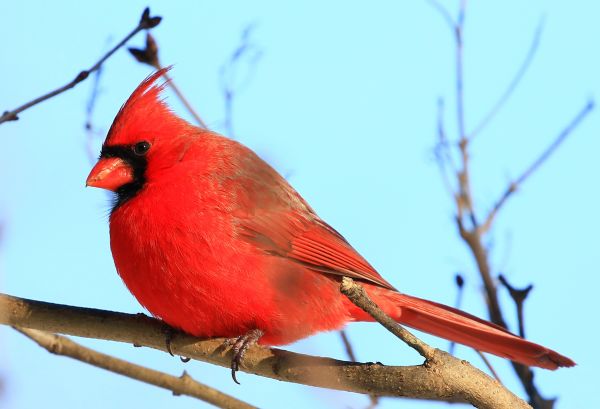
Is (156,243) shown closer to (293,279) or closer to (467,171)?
(293,279)

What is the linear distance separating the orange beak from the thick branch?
0.53 m

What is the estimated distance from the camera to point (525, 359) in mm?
3127

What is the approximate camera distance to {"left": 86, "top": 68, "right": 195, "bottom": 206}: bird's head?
3.32m

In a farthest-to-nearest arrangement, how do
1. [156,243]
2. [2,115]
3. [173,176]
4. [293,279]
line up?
[173,176] < [156,243] < [293,279] < [2,115]

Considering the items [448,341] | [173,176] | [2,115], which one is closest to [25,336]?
[173,176]

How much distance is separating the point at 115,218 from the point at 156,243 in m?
0.27

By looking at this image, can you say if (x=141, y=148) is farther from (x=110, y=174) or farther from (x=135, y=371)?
(x=135, y=371)

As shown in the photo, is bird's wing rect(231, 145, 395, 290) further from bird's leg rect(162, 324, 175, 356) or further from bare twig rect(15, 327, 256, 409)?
bare twig rect(15, 327, 256, 409)

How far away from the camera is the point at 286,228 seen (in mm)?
3461

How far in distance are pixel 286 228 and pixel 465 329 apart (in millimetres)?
828

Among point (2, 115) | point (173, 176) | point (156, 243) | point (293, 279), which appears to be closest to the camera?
point (2, 115)

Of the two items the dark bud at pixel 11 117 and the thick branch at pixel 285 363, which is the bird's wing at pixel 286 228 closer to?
the thick branch at pixel 285 363

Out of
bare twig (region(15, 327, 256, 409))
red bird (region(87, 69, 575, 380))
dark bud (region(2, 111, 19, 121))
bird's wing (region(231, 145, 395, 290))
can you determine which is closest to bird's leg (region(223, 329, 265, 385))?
red bird (region(87, 69, 575, 380))

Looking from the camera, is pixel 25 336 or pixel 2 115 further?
pixel 25 336
